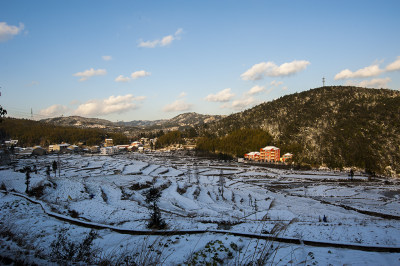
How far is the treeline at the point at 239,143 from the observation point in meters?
118

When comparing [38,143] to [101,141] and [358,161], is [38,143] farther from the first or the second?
[358,161]

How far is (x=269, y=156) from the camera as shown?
342 feet

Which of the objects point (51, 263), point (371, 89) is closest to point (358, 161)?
point (371, 89)

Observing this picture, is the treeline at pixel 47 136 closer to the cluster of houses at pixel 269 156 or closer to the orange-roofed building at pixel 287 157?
the cluster of houses at pixel 269 156

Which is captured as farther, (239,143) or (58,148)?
(58,148)

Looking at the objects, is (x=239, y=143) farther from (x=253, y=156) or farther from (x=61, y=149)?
(x=61, y=149)

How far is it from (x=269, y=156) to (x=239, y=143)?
2362 centimetres

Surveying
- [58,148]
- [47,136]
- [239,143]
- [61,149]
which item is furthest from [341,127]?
[47,136]

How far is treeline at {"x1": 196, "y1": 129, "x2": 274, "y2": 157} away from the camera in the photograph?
117500mm

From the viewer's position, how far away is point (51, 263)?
466 centimetres

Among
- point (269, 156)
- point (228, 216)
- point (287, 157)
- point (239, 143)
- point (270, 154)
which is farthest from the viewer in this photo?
point (239, 143)

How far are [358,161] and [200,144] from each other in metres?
78.6

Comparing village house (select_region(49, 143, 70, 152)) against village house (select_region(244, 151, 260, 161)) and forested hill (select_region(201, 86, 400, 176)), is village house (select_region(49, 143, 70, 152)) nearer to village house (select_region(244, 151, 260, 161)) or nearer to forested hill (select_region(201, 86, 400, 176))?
village house (select_region(244, 151, 260, 161))

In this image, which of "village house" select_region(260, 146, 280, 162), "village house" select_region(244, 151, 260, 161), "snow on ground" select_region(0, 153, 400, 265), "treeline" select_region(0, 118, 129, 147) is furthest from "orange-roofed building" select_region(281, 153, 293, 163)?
"treeline" select_region(0, 118, 129, 147)
